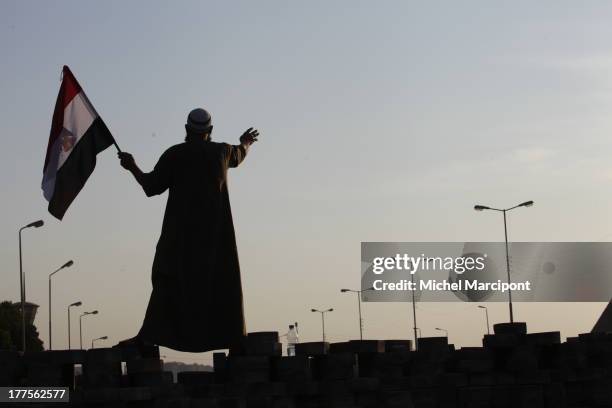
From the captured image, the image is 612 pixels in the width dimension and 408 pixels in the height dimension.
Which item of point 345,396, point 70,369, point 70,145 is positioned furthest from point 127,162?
point 345,396

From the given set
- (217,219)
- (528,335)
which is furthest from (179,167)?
(528,335)

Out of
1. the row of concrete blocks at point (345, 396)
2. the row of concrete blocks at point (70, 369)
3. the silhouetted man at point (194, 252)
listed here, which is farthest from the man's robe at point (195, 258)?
the row of concrete blocks at point (70, 369)

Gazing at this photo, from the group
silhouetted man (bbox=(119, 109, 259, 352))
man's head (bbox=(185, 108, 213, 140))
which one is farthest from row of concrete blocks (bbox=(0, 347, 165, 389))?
man's head (bbox=(185, 108, 213, 140))

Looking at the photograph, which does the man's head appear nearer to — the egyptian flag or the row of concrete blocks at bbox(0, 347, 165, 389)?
the egyptian flag

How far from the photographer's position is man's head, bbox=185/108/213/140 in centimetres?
1516

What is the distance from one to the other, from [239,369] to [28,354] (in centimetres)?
233

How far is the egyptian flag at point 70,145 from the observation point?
15.2 metres

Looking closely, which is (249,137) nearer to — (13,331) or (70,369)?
(70,369)

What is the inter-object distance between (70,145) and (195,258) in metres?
2.22

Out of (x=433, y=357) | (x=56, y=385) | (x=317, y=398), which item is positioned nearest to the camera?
(x=56, y=385)

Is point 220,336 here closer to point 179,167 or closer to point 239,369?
point 239,369

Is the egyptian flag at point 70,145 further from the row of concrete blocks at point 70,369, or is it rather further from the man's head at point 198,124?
the row of concrete blocks at point 70,369

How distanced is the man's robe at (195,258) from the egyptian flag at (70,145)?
86 centimetres

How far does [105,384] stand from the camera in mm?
13062
